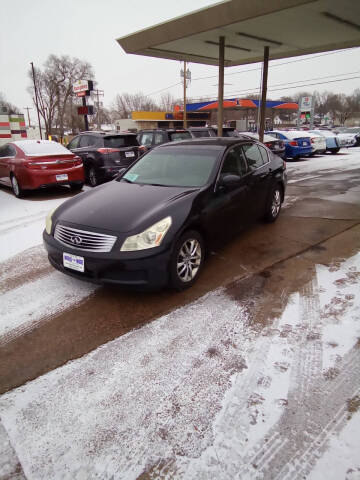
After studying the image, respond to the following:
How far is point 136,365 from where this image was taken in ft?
8.54

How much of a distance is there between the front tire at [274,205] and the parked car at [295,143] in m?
10.8

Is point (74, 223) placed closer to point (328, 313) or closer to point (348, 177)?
point (328, 313)

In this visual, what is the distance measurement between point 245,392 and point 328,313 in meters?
1.38

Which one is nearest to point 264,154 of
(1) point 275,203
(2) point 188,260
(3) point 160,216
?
(1) point 275,203

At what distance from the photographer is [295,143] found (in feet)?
51.9

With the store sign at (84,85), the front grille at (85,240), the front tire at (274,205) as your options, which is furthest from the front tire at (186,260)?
the store sign at (84,85)

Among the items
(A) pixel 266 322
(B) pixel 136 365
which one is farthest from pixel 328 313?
(B) pixel 136 365

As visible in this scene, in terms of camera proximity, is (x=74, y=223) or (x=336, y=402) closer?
(x=336, y=402)

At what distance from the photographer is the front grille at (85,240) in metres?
3.17

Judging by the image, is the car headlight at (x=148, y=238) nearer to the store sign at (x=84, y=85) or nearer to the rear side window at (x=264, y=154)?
the rear side window at (x=264, y=154)

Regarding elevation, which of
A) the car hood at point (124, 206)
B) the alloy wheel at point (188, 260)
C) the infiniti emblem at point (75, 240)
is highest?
the car hood at point (124, 206)

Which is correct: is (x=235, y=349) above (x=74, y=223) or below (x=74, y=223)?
below

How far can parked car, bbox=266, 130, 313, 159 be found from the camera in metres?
15.8

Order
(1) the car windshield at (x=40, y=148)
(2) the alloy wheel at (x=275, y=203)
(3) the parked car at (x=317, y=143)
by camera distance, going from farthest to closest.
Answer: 1. (3) the parked car at (x=317, y=143)
2. (1) the car windshield at (x=40, y=148)
3. (2) the alloy wheel at (x=275, y=203)
